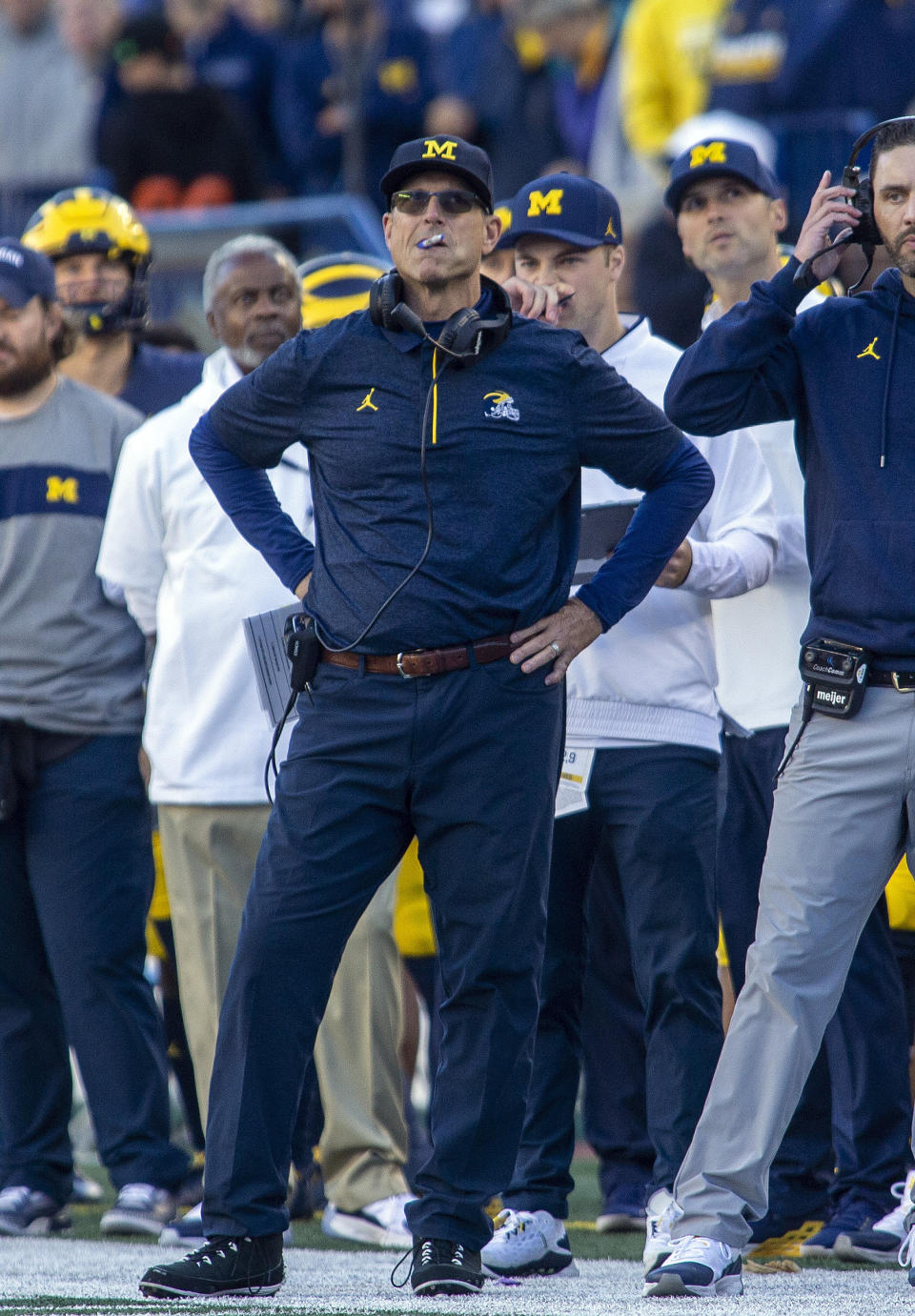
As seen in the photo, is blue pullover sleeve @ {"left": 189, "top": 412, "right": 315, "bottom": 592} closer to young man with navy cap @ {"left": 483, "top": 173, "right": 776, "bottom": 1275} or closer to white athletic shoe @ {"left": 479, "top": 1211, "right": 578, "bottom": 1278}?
young man with navy cap @ {"left": 483, "top": 173, "right": 776, "bottom": 1275}

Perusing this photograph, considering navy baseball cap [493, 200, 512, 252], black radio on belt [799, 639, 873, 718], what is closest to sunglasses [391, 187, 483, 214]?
navy baseball cap [493, 200, 512, 252]

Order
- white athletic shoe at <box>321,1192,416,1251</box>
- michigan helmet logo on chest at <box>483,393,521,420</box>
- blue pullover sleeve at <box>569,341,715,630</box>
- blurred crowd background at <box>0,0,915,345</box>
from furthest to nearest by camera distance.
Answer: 1. blurred crowd background at <box>0,0,915,345</box>
2. white athletic shoe at <box>321,1192,416,1251</box>
3. blue pullover sleeve at <box>569,341,715,630</box>
4. michigan helmet logo on chest at <box>483,393,521,420</box>

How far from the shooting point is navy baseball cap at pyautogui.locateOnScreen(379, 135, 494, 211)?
4.51 m

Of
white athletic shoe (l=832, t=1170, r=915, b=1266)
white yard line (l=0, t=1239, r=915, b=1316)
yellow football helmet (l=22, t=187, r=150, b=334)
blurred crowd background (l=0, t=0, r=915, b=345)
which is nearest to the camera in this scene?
white yard line (l=0, t=1239, r=915, b=1316)

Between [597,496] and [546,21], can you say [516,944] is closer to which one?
[597,496]

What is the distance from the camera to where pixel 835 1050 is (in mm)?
5141

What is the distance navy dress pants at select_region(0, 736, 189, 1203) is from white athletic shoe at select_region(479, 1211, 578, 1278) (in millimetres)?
1194

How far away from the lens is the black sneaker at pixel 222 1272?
13.8 feet

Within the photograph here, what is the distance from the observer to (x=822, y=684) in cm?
438

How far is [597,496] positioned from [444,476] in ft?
3.03

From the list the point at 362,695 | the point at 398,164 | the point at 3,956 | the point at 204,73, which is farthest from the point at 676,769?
the point at 204,73

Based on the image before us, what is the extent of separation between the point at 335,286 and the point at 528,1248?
289cm

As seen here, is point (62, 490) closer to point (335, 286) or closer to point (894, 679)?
point (335, 286)

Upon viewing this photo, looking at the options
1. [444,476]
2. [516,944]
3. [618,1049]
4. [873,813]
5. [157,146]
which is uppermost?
[157,146]
